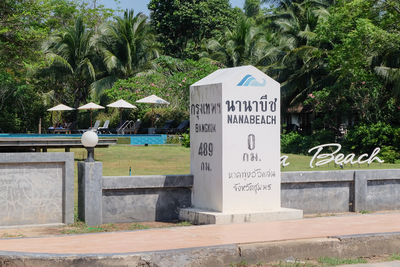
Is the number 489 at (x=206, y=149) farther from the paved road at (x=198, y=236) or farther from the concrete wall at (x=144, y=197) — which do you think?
the paved road at (x=198, y=236)

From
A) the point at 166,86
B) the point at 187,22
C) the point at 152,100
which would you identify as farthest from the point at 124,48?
the point at 152,100

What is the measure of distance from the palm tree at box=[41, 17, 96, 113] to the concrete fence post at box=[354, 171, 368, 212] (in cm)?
3384

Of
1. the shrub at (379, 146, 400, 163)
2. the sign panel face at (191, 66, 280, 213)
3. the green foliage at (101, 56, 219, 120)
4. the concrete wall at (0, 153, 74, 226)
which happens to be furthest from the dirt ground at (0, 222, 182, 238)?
the green foliage at (101, 56, 219, 120)

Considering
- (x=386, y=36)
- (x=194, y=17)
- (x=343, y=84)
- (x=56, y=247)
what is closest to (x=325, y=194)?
(x=56, y=247)

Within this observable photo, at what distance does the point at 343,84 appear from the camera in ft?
98.9

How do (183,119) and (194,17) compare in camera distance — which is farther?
(194,17)

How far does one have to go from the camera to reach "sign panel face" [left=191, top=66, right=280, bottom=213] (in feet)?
34.3

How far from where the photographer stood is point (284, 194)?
11703 millimetres

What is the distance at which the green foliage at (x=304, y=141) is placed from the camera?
30.8 m

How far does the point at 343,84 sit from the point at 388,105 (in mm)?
2685

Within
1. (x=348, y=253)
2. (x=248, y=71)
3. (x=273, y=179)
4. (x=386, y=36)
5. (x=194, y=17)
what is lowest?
(x=348, y=253)

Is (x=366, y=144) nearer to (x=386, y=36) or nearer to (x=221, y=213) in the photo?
(x=386, y=36)

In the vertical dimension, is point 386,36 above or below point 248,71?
above

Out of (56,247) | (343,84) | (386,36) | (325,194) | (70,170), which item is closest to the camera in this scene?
(56,247)
